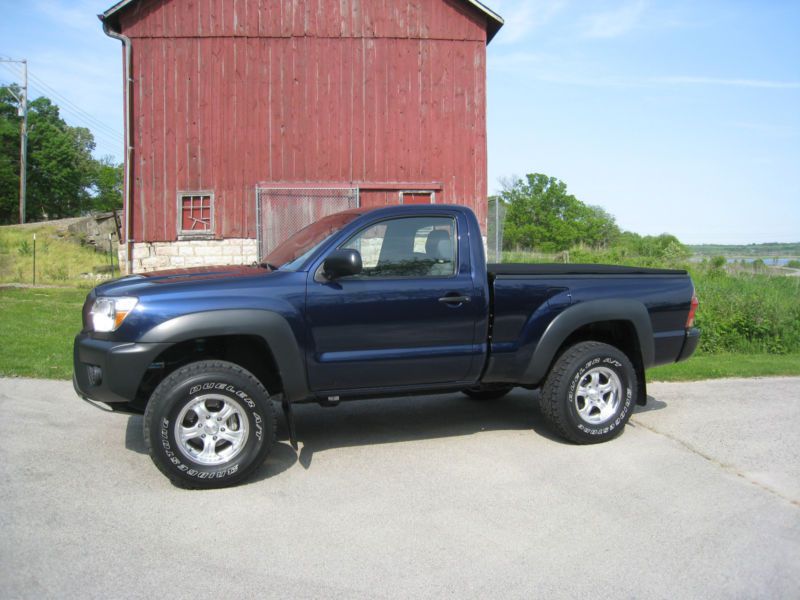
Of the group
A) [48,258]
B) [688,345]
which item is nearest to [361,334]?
[688,345]

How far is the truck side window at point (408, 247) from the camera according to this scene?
521 centimetres

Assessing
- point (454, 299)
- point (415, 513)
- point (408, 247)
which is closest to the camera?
point (415, 513)

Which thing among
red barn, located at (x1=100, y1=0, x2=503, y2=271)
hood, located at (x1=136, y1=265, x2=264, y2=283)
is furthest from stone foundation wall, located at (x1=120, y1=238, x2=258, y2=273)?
hood, located at (x1=136, y1=265, x2=264, y2=283)

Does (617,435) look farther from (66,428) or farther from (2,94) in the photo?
(2,94)

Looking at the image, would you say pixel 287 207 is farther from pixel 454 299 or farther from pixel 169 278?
pixel 454 299

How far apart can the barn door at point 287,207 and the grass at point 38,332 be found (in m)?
4.24

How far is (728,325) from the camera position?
1152cm

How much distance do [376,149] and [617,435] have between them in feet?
37.5

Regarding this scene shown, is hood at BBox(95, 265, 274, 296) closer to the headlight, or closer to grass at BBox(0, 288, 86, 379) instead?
the headlight

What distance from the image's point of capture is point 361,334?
5008 mm

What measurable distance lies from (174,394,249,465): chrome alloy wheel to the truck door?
0.60 meters

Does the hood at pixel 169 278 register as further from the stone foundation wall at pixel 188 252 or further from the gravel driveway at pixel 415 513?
the stone foundation wall at pixel 188 252

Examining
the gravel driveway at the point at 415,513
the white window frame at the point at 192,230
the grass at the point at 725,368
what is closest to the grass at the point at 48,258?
the white window frame at the point at 192,230

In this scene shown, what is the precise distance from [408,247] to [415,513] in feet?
6.72
